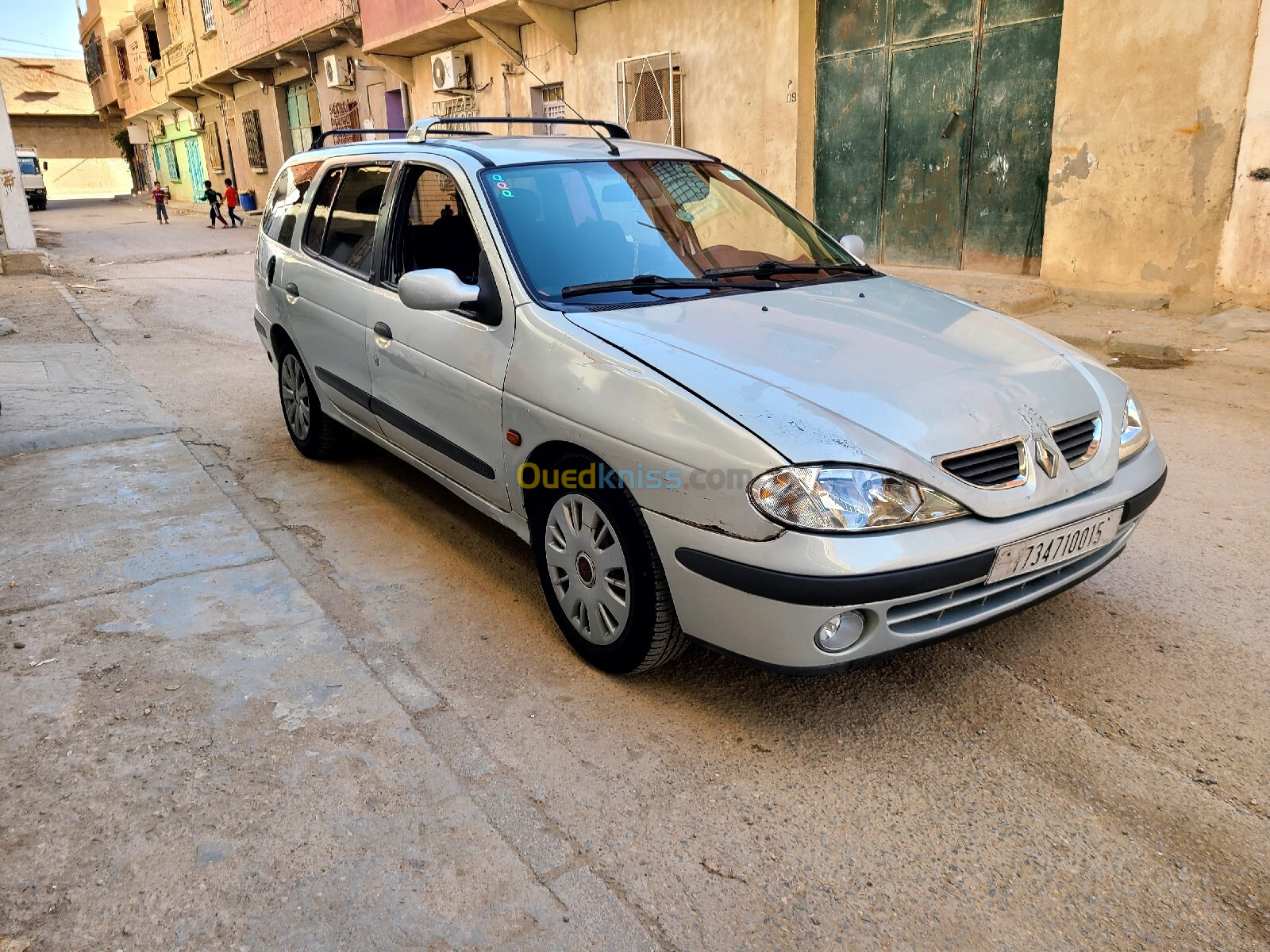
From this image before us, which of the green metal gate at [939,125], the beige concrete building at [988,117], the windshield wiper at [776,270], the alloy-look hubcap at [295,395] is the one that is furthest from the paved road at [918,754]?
the green metal gate at [939,125]

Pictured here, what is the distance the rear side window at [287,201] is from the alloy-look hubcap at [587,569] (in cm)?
287

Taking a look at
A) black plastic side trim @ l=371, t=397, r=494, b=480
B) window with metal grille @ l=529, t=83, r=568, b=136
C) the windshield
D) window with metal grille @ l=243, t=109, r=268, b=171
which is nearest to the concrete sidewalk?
black plastic side trim @ l=371, t=397, r=494, b=480

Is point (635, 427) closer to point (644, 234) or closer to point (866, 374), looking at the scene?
point (866, 374)

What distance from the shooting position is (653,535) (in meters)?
2.55

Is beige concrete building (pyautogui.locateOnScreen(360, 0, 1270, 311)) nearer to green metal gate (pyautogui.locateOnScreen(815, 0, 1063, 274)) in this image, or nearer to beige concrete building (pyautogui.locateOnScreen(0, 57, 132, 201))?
green metal gate (pyautogui.locateOnScreen(815, 0, 1063, 274))

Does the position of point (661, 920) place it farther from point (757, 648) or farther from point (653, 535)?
point (653, 535)

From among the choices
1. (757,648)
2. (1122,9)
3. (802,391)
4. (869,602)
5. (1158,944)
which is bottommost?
(1158,944)

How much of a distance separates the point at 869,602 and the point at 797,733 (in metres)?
0.56

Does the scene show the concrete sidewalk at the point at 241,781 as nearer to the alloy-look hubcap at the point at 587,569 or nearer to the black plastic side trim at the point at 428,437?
the alloy-look hubcap at the point at 587,569

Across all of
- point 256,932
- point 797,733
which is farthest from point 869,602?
point 256,932

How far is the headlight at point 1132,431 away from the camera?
2.85 m

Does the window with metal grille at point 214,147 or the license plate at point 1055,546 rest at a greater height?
the window with metal grille at point 214,147

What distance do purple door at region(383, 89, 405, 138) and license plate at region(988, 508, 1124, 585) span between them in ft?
69.8

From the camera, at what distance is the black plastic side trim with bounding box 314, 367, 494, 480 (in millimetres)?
3377
